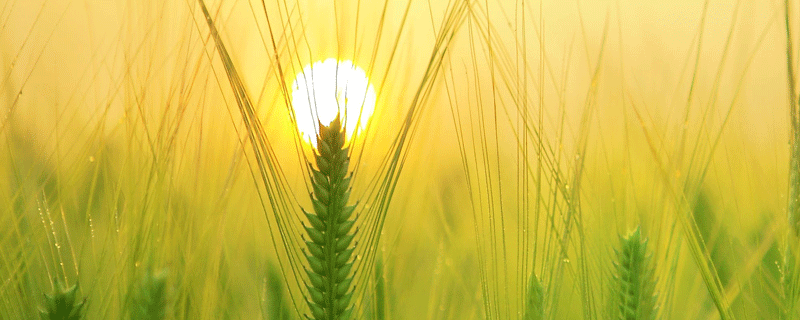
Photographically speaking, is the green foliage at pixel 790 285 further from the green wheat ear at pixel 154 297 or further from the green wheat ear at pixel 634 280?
the green wheat ear at pixel 154 297

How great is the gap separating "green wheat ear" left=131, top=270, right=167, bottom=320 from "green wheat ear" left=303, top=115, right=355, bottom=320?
0.64 ft

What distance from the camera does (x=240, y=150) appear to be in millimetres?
790

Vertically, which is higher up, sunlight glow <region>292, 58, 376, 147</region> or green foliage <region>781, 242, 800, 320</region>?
sunlight glow <region>292, 58, 376, 147</region>

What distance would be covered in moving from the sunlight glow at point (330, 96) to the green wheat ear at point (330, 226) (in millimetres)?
19

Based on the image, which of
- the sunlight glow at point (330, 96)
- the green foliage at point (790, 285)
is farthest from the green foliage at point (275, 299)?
the green foliage at point (790, 285)

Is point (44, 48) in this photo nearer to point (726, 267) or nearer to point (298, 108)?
point (298, 108)

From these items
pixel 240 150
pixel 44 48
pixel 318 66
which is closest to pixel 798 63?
pixel 318 66

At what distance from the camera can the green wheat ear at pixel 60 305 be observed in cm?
63

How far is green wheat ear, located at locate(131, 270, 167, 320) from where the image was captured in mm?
699

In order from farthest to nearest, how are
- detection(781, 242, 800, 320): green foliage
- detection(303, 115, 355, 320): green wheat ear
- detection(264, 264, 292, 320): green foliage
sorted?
detection(264, 264, 292, 320): green foliage, detection(781, 242, 800, 320): green foliage, detection(303, 115, 355, 320): green wheat ear

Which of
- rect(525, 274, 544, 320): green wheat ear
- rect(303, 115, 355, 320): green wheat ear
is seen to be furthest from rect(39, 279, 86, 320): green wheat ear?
rect(525, 274, 544, 320): green wheat ear

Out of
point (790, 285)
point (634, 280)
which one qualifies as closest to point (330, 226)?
point (634, 280)

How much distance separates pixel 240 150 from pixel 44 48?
270 millimetres

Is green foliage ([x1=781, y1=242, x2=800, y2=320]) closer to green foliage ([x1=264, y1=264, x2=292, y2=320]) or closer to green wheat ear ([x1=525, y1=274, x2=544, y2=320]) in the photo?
green wheat ear ([x1=525, y1=274, x2=544, y2=320])
